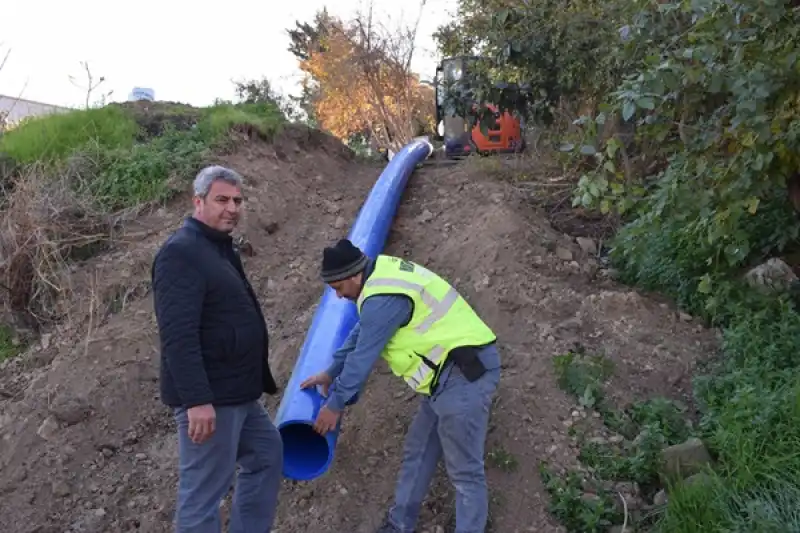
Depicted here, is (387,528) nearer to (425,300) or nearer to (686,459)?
(425,300)

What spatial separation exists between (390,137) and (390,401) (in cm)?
1130

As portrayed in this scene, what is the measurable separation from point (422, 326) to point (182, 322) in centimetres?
96

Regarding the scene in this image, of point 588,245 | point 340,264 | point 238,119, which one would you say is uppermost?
point 238,119

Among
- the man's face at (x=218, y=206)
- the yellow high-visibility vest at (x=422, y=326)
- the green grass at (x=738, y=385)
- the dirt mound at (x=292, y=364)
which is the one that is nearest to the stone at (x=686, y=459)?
the green grass at (x=738, y=385)

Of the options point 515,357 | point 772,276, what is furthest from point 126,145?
point 772,276

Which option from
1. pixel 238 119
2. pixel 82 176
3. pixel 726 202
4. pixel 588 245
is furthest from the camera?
pixel 238 119

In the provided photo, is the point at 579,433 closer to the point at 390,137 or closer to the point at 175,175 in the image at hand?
the point at 175,175

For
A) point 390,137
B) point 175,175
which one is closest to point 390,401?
point 175,175

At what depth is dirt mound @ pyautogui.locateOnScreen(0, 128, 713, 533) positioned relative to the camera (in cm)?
378

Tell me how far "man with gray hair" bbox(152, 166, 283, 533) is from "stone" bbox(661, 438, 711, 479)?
2.01 m

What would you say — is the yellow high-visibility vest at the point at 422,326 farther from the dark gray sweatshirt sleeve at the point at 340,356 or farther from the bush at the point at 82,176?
the bush at the point at 82,176

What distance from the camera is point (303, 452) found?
361cm

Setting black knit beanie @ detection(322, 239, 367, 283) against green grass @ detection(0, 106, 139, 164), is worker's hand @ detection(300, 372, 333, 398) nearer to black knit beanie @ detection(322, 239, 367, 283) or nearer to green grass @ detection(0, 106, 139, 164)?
black knit beanie @ detection(322, 239, 367, 283)

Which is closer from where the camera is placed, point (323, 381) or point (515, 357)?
point (323, 381)
